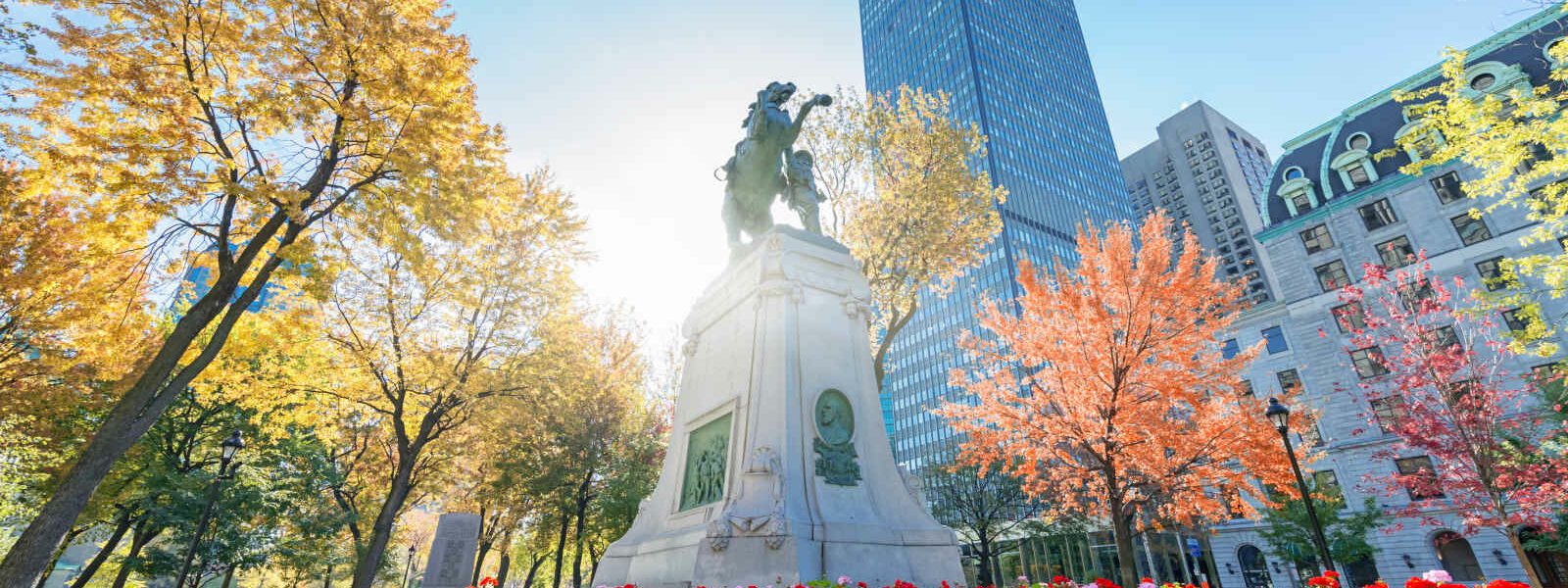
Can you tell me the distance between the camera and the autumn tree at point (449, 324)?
1398 centimetres

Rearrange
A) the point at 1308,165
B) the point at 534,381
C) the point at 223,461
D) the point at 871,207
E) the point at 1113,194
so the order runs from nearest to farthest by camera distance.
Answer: the point at 223,461
the point at 534,381
the point at 871,207
the point at 1308,165
the point at 1113,194

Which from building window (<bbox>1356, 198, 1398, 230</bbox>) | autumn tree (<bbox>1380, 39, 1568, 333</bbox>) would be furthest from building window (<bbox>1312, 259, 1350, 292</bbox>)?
autumn tree (<bbox>1380, 39, 1568, 333</bbox>)

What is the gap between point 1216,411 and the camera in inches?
521

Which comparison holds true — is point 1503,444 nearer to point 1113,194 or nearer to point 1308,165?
point 1308,165

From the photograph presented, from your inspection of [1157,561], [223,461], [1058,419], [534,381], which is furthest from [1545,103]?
[1157,561]

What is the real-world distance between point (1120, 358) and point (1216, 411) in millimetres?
2461

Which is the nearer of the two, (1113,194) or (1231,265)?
(1231,265)

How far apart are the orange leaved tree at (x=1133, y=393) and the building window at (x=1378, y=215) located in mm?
30661

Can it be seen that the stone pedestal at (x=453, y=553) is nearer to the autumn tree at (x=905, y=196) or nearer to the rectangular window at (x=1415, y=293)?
the autumn tree at (x=905, y=196)

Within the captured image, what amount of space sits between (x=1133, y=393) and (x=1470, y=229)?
33.3 m

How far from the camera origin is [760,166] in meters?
10.8

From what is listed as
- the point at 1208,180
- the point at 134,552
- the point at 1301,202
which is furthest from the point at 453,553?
the point at 1208,180

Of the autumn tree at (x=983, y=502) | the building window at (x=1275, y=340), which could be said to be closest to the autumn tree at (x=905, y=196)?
the autumn tree at (x=983, y=502)

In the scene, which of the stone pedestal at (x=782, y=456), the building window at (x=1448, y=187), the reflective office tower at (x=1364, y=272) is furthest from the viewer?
the building window at (x=1448, y=187)
